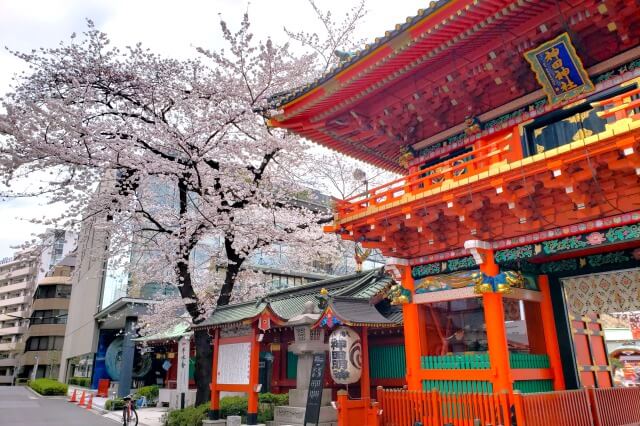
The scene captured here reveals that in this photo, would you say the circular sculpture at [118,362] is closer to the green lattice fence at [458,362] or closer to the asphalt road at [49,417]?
the asphalt road at [49,417]

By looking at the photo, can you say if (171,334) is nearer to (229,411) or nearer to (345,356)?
(229,411)

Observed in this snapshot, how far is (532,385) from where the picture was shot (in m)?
9.09

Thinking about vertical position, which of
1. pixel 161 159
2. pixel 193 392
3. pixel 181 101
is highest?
pixel 181 101

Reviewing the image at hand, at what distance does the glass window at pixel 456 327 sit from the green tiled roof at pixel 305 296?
2758 millimetres

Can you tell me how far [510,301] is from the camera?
10086 mm

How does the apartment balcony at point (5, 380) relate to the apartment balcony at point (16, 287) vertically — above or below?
below

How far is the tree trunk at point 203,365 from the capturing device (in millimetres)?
15727

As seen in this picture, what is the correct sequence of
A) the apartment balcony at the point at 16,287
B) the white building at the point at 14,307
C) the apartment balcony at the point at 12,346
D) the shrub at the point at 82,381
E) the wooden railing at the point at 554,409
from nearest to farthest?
the wooden railing at the point at 554,409 < the shrub at the point at 82,381 < the white building at the point at 14,307 < the apartment balcony at the point at 12,346 < the apartment balcony at the point at 16,287

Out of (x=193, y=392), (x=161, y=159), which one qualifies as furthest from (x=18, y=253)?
(x=193, y=392)

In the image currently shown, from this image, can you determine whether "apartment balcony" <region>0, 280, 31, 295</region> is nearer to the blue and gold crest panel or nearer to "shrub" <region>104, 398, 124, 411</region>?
"shrub" <region>104, 398, 124, 411</region>

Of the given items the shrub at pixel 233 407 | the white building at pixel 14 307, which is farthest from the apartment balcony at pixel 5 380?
the shrub at pixel 233 407

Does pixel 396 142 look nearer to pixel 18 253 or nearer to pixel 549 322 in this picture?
pixel 549 322

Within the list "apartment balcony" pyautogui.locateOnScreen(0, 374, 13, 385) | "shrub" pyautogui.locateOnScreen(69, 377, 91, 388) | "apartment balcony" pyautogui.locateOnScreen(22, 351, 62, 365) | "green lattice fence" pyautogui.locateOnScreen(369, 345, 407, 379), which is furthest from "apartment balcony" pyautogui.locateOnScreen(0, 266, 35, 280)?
"green lattice fence" pyautogui.locateOnScreen(369, 345, 407, 379)

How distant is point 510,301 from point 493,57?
5288 millimetres
